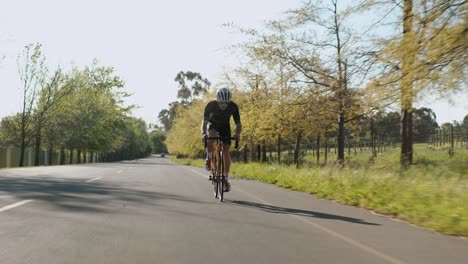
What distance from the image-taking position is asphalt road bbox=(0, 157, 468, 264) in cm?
462

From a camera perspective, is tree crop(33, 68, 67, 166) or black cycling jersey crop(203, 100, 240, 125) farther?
tree crop(33, 68, 67, 166)

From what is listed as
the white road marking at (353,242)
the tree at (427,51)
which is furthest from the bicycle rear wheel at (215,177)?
the tree at (427,51)

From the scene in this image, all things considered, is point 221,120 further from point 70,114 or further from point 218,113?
point 70,114

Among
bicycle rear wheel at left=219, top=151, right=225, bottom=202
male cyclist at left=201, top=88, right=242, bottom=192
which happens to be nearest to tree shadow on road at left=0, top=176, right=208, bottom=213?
bicycle rear wheel at left=219, top=151, right=225, bottom=202

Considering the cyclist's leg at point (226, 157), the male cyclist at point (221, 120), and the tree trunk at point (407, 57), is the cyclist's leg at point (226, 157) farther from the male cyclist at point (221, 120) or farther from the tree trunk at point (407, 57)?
the tree trunk at point (407, 57)

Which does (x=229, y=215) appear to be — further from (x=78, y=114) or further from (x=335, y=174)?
(x=78, y=114)

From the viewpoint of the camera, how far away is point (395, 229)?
6.45m

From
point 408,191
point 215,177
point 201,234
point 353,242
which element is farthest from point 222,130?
point 353,242

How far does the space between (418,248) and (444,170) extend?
207 inches

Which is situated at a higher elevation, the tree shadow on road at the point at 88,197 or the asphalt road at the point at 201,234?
the tree shadow on road at the point at 88,197

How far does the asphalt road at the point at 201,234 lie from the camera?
15.2 feet

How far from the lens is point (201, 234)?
5703 millimetres

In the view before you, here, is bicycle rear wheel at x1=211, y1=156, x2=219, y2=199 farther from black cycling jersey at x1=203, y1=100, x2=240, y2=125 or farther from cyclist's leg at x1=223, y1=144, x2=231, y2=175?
black cycling jersey at x1=203, y1=100, x2=240, y2=125

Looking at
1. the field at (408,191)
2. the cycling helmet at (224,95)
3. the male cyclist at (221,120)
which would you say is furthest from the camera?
the male cyclist at (221,120)
